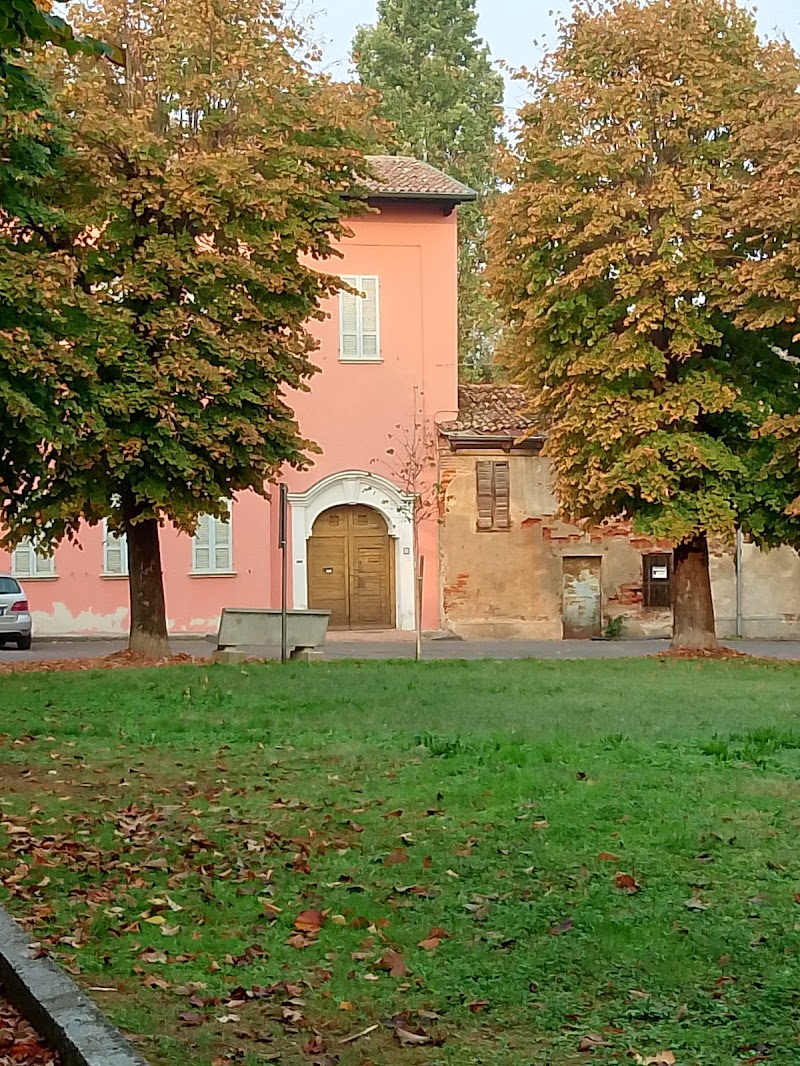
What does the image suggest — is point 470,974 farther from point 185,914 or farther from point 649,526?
point 649,526

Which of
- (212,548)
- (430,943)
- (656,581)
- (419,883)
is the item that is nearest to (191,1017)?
(430,943)

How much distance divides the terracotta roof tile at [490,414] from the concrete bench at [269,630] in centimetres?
1069

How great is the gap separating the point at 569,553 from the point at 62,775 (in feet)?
75.0

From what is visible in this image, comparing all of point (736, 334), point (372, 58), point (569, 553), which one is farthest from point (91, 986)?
point (372, 58)

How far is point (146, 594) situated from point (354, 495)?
37.0 ft

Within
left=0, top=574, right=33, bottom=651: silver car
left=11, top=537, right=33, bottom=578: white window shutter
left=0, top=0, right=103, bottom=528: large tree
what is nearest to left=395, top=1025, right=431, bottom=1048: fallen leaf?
left=0, top=0, right=103, bottom=528: large tree

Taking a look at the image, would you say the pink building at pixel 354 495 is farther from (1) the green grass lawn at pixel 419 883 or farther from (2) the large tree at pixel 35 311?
(1) the green grass lawn at pixel 419 883

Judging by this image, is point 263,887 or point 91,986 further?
point 263,887

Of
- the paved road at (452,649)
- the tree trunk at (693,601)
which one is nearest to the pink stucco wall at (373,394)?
the paved road at (452,649)

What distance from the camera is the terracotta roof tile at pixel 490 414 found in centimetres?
3117

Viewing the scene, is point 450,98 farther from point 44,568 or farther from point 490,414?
point 44,568

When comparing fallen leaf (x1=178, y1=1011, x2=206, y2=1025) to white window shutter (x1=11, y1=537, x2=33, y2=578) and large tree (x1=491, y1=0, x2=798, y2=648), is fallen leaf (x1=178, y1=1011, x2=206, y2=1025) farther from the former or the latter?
white window shutter (x1=11, y1=537, x2=33, y2=578)

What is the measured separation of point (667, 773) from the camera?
354 inches

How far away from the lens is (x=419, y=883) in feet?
20.2
